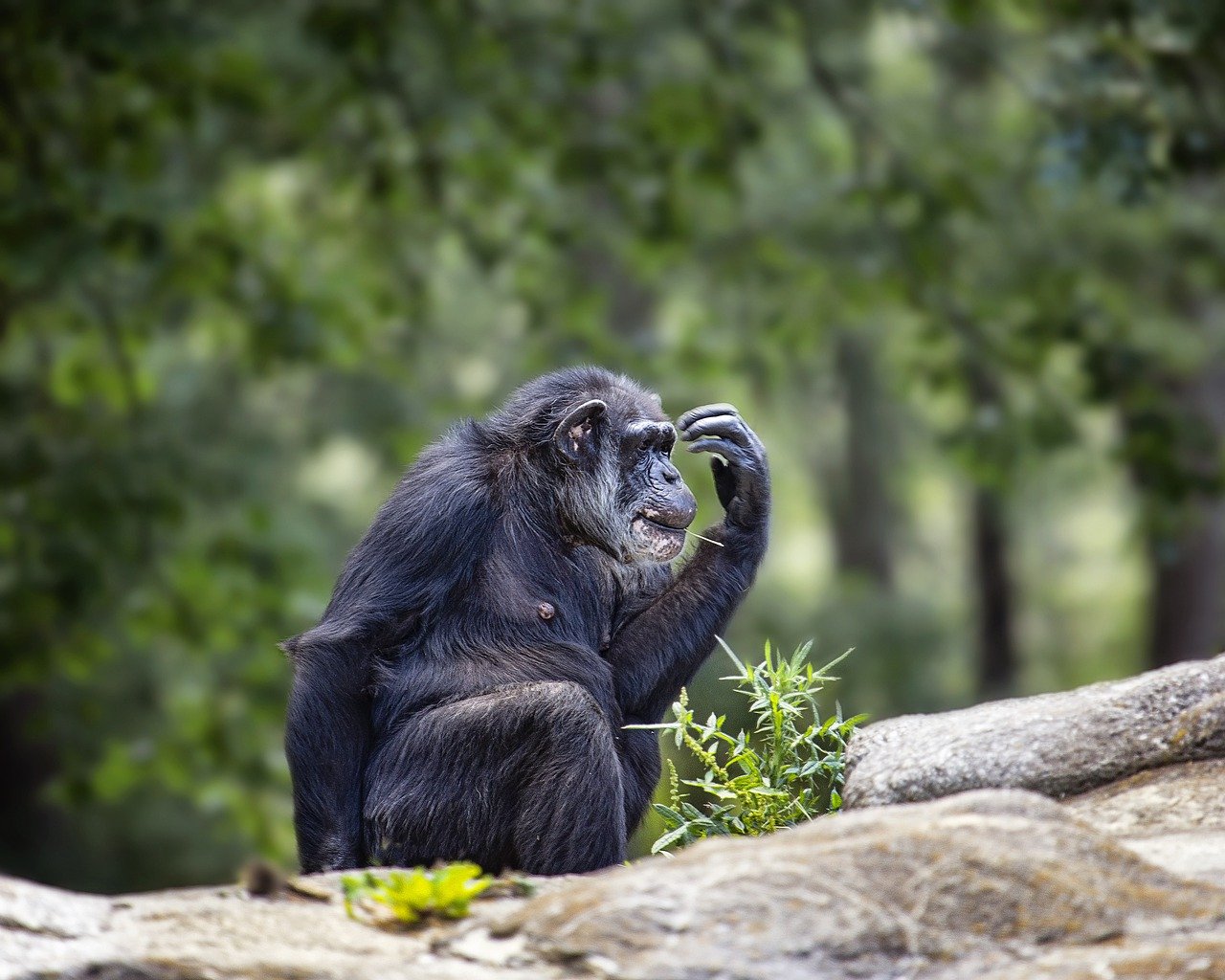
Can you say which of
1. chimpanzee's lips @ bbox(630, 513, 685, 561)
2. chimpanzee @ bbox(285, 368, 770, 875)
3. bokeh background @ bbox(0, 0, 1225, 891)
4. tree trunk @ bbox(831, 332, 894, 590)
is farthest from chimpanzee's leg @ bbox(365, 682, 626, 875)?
tree trunk @ bbox(831, 332, 894, 590)

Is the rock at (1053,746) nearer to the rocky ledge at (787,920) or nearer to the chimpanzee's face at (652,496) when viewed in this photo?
the rocky ledge at (787,920)

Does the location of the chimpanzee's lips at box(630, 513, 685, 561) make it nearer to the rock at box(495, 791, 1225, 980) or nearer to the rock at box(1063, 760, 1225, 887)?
the rock at box(1063, 760, 1225, 887)

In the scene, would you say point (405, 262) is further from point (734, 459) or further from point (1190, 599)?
point (1190, 599)

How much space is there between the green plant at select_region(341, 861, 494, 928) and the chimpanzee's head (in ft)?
6.37

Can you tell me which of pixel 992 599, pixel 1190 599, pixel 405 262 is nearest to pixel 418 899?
pixel 405 262

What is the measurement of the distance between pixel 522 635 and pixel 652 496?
0.77m

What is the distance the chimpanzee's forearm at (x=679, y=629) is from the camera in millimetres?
5285

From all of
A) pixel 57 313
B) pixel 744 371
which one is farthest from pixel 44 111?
pixel 744 371

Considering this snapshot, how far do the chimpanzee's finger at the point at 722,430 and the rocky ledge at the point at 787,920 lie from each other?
6.72 feet

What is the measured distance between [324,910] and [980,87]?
1454 cm

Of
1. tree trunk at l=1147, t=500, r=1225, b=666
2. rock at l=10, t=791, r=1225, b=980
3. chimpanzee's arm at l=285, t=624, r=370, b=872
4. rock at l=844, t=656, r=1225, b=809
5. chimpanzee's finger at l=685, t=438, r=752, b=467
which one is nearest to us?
rock at l=10, t=791, r=1225, b=980

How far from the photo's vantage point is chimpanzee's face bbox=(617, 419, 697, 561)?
542 cm

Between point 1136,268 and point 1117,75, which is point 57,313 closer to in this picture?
point 1117,75

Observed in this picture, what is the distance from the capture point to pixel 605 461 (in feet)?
17.9
